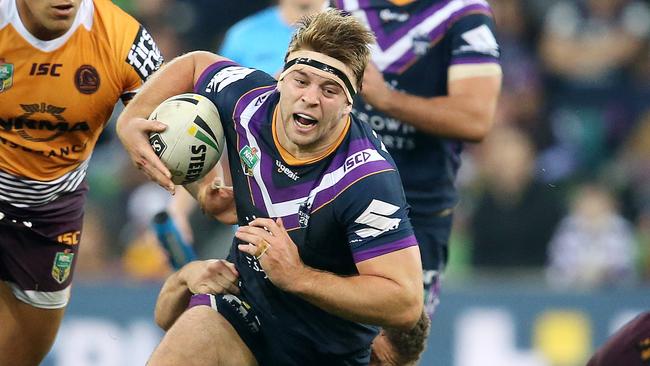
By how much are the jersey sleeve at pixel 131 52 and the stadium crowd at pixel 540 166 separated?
15.2 feet

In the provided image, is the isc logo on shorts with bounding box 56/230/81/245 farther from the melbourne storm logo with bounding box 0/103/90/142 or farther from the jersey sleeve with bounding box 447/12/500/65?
the jersey sleeve with bounding box 447/12/500/65

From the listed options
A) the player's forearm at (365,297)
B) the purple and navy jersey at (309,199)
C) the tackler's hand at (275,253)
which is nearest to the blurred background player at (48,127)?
the purple and navy jersey at (309,199)

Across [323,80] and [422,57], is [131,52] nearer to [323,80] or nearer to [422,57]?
[323,80]

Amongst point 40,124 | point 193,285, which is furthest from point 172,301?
point 40,124

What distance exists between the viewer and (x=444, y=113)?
21.9ft

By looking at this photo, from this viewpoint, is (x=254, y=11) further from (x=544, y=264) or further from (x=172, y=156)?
(x=172, y=156)

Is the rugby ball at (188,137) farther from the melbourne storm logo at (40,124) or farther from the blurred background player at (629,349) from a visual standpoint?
the blurred background player at (629,349)

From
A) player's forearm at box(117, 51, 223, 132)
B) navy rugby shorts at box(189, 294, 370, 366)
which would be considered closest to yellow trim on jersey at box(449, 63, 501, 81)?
player's forearm at box(117, 51, 223, 132)

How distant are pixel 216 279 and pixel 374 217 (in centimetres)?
86

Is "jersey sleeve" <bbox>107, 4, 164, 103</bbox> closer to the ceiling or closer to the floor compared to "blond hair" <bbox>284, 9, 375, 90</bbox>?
closer to the floor

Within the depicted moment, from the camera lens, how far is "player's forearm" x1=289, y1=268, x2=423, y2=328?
16.9ft

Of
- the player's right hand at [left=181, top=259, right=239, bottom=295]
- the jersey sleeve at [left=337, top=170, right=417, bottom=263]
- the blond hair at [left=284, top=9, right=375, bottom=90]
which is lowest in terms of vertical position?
the player's right hand at [left=181, top=259, right=239, bottom=295]

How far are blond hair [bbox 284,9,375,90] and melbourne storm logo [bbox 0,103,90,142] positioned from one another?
4.57 ft

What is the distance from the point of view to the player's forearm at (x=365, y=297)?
516cm
